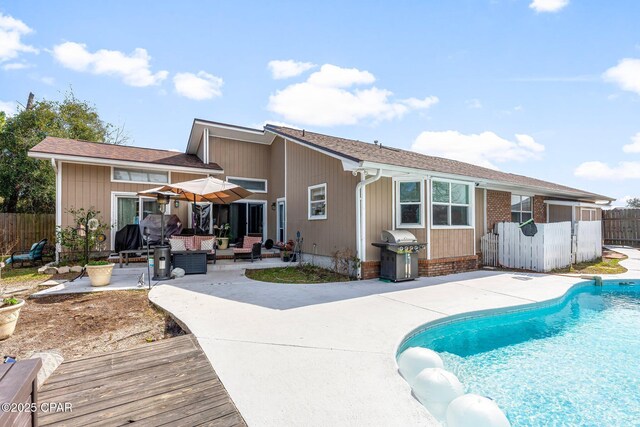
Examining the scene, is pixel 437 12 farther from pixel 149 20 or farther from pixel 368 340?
pixel 368 340

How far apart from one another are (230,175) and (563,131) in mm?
13890

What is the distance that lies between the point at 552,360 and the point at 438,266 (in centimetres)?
503

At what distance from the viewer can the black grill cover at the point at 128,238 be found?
10453 mm

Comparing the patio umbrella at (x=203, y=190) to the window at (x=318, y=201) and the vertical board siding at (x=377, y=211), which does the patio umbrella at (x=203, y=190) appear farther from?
the vertical board siding at (x=377, y=211)

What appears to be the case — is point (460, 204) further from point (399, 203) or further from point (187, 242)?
point (187, 242)

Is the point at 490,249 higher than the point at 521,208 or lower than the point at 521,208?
lower

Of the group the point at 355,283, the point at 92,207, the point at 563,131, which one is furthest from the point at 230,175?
the point at 563,131

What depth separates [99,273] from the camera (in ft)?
22.9

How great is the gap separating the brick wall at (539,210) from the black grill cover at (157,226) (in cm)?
1493

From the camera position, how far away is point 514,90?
10.8 metres

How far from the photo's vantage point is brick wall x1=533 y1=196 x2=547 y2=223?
1364cm

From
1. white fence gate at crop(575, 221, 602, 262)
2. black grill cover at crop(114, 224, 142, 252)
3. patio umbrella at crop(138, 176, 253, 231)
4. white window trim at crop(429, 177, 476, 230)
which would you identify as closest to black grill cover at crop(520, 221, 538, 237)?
white window trim at crop(429, 177, 476, 230)

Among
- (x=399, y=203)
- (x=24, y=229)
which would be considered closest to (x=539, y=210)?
(x=399, y=203)

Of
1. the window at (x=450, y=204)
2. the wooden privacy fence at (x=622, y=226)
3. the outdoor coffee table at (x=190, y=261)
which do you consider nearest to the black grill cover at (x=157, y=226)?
the outdoor coffee table at (x=190, y=261)
